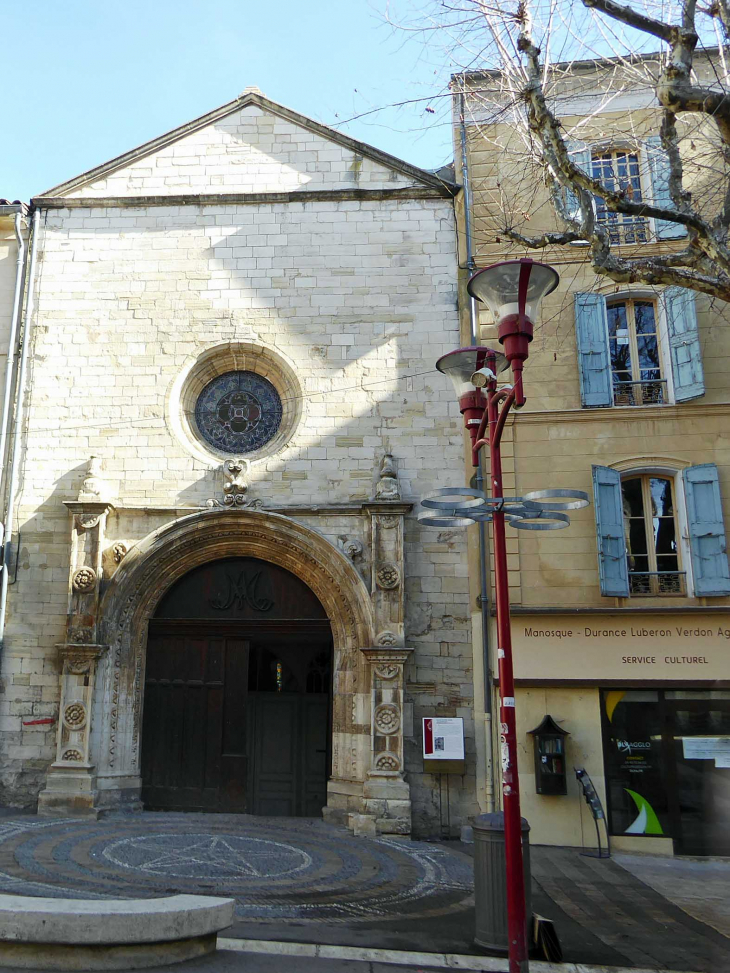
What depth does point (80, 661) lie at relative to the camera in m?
11.1

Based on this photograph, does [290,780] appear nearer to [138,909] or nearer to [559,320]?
[138,909]

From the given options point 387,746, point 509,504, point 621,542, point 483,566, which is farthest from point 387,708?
point 509,504

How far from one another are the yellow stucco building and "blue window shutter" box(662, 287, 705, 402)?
19mm

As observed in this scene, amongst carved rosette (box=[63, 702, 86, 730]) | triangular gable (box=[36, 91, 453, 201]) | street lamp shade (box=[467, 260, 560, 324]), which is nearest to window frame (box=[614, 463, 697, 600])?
triangular gable (box=[36, 91, 453, 201])

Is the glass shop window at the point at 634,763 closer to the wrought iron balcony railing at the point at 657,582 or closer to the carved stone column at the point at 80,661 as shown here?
the wrought iron balcony railing at the point at 657,582

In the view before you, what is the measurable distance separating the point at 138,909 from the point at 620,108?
1210 centimetres

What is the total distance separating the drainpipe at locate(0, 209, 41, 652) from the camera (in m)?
11.6

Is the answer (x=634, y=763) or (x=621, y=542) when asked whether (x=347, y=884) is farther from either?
(x=621, y=542)

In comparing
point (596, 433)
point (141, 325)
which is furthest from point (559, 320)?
point (141, 325)

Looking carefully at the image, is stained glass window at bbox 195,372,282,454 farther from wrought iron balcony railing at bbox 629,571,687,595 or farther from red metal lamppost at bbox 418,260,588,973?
red metal lamppost at bbox 418,260,588,973

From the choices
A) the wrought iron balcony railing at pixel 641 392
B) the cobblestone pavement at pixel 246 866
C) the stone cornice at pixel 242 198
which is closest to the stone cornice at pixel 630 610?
the wrought iron balcony railing at pixel 641 392

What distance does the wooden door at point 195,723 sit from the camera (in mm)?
11398

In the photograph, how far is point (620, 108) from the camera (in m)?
12.3

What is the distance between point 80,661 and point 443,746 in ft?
16.1
